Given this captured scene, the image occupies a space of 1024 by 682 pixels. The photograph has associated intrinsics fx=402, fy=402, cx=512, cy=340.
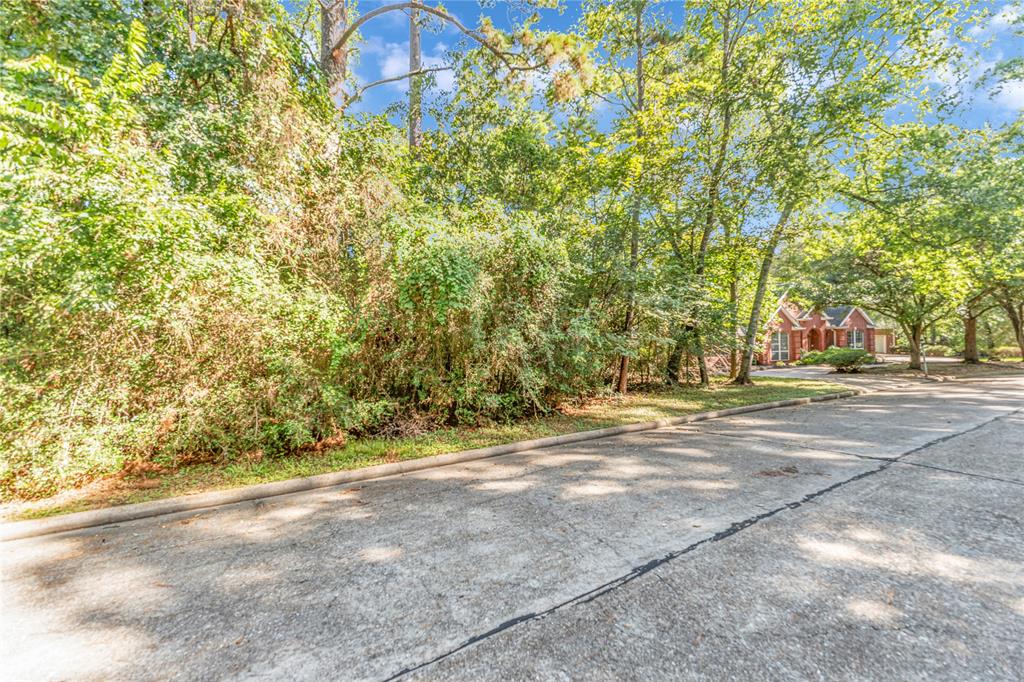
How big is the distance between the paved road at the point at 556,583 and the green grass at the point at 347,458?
1.97 ft

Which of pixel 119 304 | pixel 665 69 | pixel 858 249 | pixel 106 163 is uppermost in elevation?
pixel 665 69

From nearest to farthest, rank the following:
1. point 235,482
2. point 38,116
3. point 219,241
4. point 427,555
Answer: point 427,555 → point 38,116 → point 235,482 → point 219,241

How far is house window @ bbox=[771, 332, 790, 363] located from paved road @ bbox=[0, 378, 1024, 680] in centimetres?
2959

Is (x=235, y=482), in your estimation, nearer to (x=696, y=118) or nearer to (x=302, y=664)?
(x=302, y=664)

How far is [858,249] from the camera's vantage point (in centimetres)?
1820

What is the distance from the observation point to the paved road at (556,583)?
6.45 feet

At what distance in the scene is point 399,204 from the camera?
7094 millimetres

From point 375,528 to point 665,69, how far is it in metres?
16.2

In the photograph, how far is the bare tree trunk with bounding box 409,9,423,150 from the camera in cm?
1209

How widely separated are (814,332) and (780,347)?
6441mm

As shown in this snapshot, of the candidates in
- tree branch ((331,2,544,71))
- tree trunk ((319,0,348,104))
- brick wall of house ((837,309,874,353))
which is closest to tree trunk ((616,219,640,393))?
tree branch ((331,2,544,71))

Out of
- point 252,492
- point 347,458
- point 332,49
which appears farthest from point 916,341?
point 252,492

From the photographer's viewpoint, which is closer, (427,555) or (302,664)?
(302,664)

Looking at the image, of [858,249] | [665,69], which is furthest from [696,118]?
[858,249]
